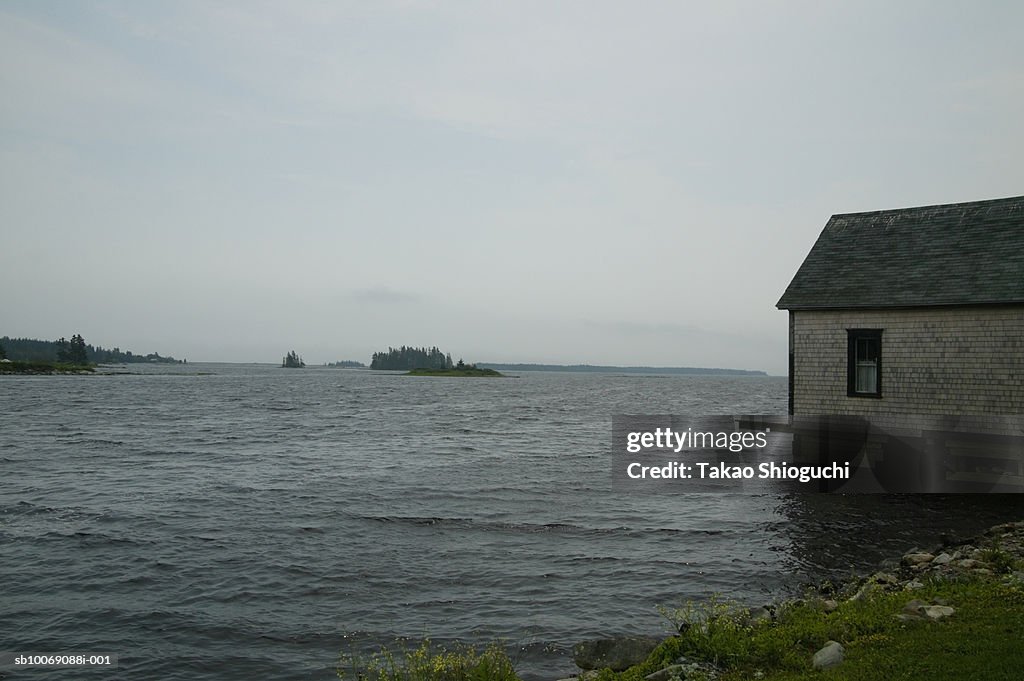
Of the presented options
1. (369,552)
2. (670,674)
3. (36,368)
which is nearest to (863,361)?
(369,552)

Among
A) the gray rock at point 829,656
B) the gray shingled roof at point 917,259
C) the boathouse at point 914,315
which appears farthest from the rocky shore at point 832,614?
the gray shingled roof at point 917,259

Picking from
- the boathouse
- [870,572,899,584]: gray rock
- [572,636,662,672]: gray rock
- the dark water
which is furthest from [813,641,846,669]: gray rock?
the boathouse

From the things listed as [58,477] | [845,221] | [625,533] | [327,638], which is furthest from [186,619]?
[845,221]

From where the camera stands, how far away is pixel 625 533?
1802cm

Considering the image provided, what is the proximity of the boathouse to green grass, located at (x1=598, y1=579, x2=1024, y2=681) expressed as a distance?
1347cm

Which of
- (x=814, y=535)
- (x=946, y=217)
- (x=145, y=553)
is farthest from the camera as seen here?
(x=946, y=217)

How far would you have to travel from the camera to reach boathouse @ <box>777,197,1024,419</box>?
2091 centimetres

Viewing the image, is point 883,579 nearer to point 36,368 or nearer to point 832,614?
point 832,614

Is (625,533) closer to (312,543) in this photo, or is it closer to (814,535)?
(814,535)

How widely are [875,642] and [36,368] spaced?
206 m

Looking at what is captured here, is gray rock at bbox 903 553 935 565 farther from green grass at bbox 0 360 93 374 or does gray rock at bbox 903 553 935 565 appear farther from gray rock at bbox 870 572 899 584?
green grass at bbox 0 360 93 374

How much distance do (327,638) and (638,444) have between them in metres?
30.8

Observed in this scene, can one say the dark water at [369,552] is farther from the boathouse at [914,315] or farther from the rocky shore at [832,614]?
the boathouse at [914,315]

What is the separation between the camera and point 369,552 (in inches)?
641
